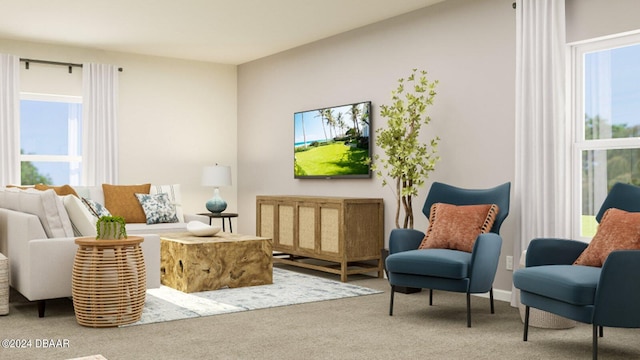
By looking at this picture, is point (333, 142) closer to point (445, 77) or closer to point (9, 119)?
point (445, 77)

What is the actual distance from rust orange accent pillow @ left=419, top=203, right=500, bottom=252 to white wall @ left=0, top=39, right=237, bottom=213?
452 centimetres

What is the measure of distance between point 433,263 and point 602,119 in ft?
5.60

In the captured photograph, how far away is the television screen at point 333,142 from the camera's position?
264 inches

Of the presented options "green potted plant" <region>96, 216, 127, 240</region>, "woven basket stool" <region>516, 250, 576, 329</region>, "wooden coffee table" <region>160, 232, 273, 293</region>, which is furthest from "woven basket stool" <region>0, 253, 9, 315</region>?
"woven basket stool" <region>516, 250, 576, 329</region>

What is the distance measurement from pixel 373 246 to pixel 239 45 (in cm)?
298

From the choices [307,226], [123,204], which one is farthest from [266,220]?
[123,204]

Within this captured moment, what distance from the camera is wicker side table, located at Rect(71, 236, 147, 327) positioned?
4152mm

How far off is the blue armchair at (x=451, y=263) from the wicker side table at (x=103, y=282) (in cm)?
180

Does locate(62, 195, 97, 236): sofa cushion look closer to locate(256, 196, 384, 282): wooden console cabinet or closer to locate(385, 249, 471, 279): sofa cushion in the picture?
locate(385, 249, 471, 279): sofa cushion

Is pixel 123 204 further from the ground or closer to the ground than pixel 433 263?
further from the ground

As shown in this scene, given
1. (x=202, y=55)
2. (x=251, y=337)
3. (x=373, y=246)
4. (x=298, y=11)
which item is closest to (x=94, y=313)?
(x=251, y=337)

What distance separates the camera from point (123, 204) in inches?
277

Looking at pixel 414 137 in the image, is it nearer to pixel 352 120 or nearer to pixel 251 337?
pixel 352 120

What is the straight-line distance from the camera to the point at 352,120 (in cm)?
684
